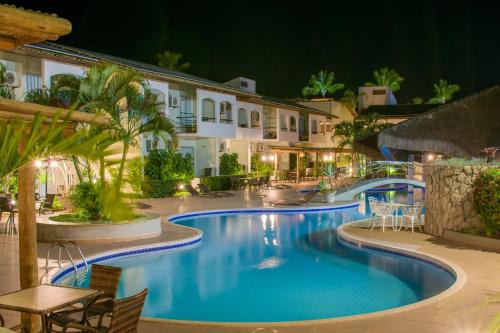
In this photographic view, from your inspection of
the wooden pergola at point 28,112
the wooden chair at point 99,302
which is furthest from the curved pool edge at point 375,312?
the wooden pergola at point 28,112

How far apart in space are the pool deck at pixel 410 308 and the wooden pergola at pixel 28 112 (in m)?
1.15

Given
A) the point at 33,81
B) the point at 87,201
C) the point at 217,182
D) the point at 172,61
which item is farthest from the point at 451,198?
the point at 172,61

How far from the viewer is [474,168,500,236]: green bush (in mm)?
11633

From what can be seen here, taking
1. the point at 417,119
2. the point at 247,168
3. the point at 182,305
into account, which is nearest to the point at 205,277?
the point at 182,305

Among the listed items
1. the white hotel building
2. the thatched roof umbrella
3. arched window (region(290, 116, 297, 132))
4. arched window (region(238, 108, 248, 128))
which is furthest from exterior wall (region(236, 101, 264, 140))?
the thatched roof umbrella

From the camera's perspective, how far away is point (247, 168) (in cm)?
3497

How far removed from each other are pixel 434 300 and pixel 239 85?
101 ft

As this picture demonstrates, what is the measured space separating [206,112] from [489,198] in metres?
21.4

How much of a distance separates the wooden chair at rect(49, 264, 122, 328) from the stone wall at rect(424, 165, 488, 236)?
29.9ft

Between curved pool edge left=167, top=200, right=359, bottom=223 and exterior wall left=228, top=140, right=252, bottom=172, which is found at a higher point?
exterior wall left=228, top=140, right=252, bottom=172

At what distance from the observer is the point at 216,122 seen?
30203mm

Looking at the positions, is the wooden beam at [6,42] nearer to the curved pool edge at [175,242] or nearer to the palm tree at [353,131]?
the curved pool edge at [175,242]

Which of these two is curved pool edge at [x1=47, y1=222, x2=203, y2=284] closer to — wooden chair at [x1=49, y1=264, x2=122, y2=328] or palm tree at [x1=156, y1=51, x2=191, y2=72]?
wooden chair at [x1=49, y1=264, x2=122, y2=328]

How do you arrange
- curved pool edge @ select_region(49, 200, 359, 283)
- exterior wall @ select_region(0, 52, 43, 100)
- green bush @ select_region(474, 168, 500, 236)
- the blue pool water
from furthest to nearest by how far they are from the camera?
exterior wall @ select_region(0, 52, 43, 100)
green bush @ select_region(474, 168, 500, 236)
curved pool edge @ select_region(49, 200, 359, 283)
the blue pool water
